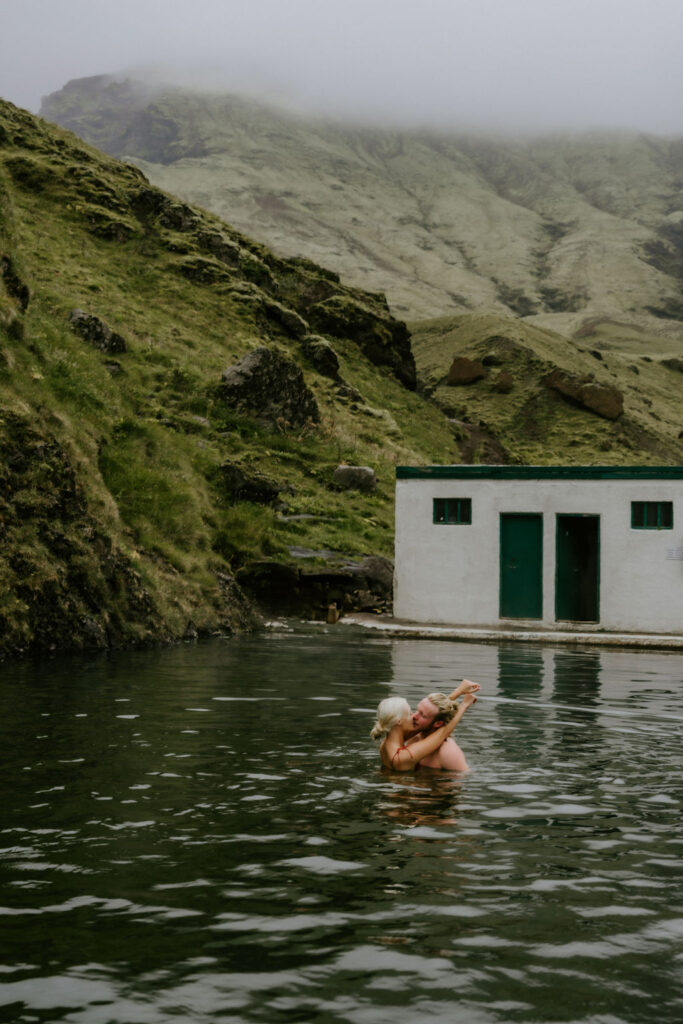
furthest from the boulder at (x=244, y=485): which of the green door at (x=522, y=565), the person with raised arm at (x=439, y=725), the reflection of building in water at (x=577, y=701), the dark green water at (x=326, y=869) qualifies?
the person with raised arm at (x=439, y=725)

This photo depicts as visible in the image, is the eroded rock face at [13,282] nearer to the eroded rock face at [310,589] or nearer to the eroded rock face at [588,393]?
the eroded rock face at [310,589]

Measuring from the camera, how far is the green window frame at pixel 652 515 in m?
27.8

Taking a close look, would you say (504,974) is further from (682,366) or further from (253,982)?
(682,366)

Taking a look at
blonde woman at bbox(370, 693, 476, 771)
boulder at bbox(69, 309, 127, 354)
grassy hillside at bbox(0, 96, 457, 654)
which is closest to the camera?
blonde woman at bbox(370, 693, 476, 771)

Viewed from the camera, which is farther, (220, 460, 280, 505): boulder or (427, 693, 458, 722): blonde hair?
(220, 460, 280, 505): boulder

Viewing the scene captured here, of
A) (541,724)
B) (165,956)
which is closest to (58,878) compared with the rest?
(165,956)

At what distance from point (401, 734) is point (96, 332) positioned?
34.8 meters

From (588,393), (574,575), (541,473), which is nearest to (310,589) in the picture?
(541,473)

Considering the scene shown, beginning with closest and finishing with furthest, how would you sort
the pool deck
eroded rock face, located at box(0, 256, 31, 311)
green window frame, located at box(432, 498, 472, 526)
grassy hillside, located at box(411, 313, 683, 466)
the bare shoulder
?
the bare shoulder
the pool deck
eroded rock face, located at box(0, 256, 31, 311)
green window frame, located at box(432, 498, 472, 526)
grassy hillside, located at box(411, 313, 683, 466)

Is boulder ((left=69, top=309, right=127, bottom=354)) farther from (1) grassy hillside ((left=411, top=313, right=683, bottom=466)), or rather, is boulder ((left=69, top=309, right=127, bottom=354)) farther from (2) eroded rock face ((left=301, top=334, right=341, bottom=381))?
(1) grassy hillside ((left=411, top=313, right=683, bottom=466))

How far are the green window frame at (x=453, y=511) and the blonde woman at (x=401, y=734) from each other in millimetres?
20207

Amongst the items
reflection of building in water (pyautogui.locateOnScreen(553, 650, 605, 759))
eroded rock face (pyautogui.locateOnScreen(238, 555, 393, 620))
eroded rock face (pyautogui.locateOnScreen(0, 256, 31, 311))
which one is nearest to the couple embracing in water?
reflection of building in water (pyautogui.locateOnScreen(553, 650, 605, 759))

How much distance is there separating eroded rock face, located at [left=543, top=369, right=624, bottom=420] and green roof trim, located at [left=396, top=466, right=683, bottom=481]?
51584mm

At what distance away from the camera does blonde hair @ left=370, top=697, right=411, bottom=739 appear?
31.0 feet
